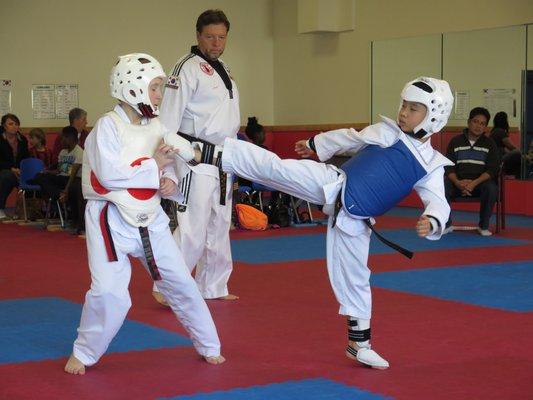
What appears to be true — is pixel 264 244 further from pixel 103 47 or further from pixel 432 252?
pixel 103 47

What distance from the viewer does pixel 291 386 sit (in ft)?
13.2

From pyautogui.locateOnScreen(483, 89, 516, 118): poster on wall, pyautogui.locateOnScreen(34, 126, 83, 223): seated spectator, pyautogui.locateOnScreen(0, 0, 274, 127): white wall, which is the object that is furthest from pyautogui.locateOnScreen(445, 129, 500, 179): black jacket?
pyautogui.locateOnScreen(0, 0, 274, 127): white wall

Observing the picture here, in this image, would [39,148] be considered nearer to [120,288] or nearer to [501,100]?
[501,100]

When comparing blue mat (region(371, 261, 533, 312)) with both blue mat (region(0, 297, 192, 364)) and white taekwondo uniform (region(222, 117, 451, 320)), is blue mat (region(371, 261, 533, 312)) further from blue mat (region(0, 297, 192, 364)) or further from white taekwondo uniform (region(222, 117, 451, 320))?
blue mat (region(0, 297, 192, 364))

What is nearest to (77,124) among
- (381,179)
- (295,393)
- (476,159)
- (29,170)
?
(29,170)

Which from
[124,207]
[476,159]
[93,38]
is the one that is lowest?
[476,159]

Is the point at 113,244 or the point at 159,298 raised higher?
the point at 113,244

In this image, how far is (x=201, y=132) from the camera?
5871 millimetres

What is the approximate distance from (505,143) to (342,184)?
8.46 metres

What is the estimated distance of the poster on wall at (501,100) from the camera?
12.3 m

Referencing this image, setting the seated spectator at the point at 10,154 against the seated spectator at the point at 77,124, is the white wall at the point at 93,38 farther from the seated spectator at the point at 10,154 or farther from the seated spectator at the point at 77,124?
the seated spectator at the point at 77,124

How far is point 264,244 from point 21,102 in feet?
21.8

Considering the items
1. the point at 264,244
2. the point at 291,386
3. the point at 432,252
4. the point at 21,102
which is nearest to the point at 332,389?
the point at 291,386

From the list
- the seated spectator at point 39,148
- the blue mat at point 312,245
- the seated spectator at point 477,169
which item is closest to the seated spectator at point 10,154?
the seated spectator at point 39,148
